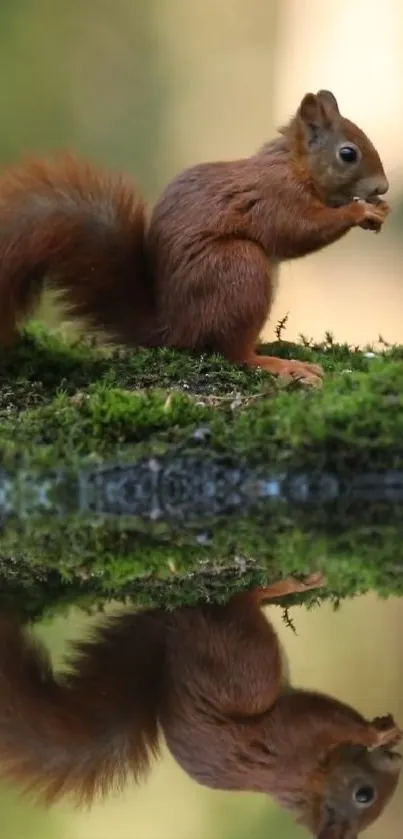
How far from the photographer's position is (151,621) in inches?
40.1

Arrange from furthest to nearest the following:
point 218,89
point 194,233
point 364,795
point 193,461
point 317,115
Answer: point 218,89, point 317,115, point 194,233, point 193,461, point 364,795

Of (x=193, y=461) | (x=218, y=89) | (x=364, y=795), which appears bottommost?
(x=364, y=795)

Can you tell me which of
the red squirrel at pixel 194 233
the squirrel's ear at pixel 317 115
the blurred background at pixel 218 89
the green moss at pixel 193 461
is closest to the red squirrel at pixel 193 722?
the green moss at pixel 193 461

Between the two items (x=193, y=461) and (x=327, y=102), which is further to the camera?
(x=327, y=102)

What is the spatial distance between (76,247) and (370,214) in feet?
1.65

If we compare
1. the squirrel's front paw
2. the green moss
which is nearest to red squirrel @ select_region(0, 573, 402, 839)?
the green moss

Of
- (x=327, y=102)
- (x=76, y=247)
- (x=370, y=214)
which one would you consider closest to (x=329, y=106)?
(x=327, y=102)

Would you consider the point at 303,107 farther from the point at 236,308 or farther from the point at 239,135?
the point at 239,135

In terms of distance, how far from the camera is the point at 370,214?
1.91 metres

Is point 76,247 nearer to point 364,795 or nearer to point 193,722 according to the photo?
point 193,722

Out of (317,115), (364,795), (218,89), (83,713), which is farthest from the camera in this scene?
(218,89)

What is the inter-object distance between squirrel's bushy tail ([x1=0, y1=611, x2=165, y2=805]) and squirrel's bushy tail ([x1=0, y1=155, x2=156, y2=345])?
951 millimetres

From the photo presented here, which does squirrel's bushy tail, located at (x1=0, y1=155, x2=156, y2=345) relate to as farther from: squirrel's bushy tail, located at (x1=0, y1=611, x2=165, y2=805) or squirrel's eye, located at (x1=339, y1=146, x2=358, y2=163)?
squirrel's bushy tail, located at (x1=0, y1=611, x2=165, y2=805)

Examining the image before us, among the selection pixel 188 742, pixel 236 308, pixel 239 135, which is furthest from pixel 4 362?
pixel 239 135
